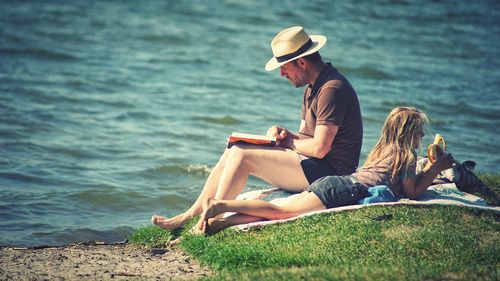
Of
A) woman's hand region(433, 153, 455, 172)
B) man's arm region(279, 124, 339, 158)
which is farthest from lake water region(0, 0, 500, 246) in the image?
man's arm region(279, 124, 339, 158)

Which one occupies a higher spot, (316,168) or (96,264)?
(316,168)

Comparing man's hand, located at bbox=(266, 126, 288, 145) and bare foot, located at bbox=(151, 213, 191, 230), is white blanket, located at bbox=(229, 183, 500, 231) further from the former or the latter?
man's hand, located at bbox=(266, 126, 288, 145)

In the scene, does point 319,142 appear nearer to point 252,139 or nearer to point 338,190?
point 338,190

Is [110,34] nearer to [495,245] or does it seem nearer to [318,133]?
[318,133]

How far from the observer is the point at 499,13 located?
28641 millimetres

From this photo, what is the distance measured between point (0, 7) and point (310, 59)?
1991 centimetres

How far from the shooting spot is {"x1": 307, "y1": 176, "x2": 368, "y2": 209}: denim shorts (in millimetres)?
7422

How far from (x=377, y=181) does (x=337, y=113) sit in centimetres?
79

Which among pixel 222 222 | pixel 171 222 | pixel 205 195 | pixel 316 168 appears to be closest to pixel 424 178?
pixel 316 168

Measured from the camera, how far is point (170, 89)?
1808cm

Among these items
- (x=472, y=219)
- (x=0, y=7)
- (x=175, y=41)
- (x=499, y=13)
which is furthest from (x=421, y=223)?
(x=499, y=13)

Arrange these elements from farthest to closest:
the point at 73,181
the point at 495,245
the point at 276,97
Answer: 1. the point at 276,97
2. the point at 73,181
3. the point at 495,245

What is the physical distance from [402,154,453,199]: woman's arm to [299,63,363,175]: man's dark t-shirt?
60cm

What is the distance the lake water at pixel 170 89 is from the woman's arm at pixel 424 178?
40cm
